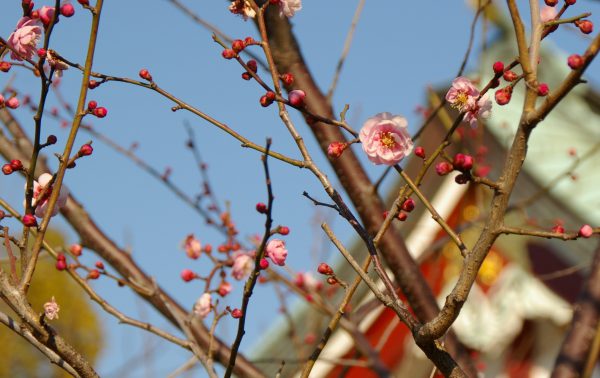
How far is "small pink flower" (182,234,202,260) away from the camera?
2.89 metres

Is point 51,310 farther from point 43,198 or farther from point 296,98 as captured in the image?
point 296,98

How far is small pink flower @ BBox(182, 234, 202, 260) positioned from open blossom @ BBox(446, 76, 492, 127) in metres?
1.47

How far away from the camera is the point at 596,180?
6160 mm

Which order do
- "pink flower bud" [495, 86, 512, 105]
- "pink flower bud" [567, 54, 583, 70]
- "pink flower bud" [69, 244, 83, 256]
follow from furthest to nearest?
1. "pink flower bud" [69, 244, 83, 256]
2. "pink flower bud" [495, 86, 512, 105]
3. "pink flower bud" [567, 54, 583, 70]

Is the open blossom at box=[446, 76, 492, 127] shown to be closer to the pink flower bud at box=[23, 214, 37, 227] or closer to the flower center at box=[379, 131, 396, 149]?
the flower center at box=[379, 131, 396, 149]

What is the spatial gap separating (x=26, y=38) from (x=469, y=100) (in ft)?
2.77

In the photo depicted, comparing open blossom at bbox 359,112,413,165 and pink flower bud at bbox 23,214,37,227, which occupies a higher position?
open blossom at bbox 359,112,413,165

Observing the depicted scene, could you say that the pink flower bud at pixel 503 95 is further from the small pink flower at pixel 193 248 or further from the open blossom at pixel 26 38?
the small pink flower at pixel 193 248

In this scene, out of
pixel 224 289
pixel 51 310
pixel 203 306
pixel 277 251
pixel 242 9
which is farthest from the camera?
pixel 224 289

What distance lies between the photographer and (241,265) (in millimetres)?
2695

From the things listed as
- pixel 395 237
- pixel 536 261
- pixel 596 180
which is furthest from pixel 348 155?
pixel 596 180

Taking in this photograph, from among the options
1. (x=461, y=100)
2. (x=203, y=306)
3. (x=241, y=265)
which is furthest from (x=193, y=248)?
(x=461, y=100)

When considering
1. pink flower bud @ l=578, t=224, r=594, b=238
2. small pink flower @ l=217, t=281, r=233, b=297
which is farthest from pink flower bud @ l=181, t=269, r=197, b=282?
pink flower bud @ l=578, t=224, r=594, b=238

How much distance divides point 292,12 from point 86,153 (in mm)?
555
